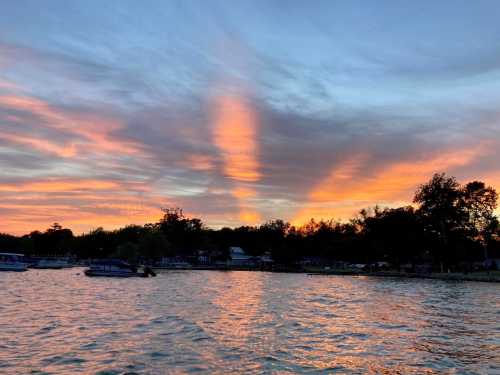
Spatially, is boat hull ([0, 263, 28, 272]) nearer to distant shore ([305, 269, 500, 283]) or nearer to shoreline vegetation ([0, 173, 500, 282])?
shoreline vegetation ([0, 173, 500, 282])

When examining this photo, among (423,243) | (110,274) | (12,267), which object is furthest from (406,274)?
(12,267)

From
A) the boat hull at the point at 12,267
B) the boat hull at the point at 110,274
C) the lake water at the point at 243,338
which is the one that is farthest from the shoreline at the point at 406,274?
the boat hull at the point at 12,267

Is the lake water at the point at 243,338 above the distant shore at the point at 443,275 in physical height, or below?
below

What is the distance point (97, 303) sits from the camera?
4509 centimetres

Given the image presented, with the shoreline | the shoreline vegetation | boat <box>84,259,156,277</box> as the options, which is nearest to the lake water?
boat <box>84,259,156,277</box>

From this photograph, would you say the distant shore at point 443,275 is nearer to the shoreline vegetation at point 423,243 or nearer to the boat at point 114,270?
the shoreline vegetation at point 423,243

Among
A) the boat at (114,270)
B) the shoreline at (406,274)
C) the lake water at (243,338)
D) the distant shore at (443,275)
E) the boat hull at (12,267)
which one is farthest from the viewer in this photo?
the boat hull at (12,267)

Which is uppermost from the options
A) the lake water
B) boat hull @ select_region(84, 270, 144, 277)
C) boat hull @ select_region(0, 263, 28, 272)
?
boat hull @ select_region(0, 263, 28, 272)

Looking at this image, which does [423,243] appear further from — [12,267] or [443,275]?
[12,267]

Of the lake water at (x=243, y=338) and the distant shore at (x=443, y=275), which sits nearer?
the lake water at (x=243, y=338)

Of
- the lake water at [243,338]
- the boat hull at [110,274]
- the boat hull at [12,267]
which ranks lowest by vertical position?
the lake water at [243,338]

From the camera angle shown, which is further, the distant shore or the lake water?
the distant shore

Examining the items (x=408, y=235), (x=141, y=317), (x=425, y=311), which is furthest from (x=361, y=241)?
(x=141, y=317)

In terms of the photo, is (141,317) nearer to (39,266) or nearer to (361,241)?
(39,266)
